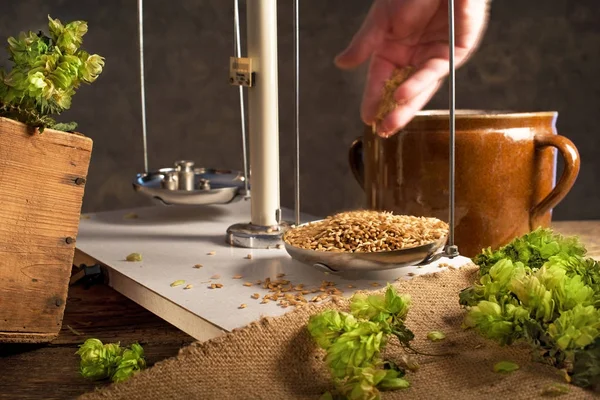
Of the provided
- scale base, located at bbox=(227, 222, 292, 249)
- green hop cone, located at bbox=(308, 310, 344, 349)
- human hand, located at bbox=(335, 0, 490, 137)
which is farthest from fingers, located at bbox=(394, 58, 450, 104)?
green hop cone, located at bbox=(308, 310, 344, 349)

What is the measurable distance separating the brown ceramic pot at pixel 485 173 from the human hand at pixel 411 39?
0.16 m

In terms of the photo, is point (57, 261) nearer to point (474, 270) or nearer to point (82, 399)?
point (82, 399)

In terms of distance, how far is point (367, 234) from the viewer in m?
0.86

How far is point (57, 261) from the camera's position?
79 centimetres

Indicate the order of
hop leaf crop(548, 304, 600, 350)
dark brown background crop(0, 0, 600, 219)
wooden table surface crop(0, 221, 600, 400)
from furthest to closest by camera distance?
dark brown background crop(0, 0, 600, 219) < wooden table surface crop(0, 221, 600, 400) < hop leaf crop(548, 304, 600, 350)

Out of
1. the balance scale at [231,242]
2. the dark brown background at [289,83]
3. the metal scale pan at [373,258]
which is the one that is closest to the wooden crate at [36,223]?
the balance scale at [231,242]

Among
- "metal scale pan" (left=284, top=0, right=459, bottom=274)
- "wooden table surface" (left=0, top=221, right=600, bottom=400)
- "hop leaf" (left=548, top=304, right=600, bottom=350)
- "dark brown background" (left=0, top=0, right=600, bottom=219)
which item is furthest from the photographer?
"dark brown background" (left=0, top=0, right=600, bottom=219)

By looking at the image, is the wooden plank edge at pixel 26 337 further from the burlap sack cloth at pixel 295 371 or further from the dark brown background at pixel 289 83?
the dark brown background at pixel 289 83

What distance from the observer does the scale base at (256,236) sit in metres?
1.03

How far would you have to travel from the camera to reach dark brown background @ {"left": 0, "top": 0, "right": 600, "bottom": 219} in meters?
1.99

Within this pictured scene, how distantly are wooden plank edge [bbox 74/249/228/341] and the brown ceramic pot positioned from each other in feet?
1.30

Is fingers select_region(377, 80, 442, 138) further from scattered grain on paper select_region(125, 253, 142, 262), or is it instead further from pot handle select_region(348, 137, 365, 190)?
scattered grain on paper select_region(125, 253, 142, 262)

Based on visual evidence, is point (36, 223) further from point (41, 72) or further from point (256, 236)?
point (256, 236)

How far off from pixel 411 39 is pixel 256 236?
50cm
